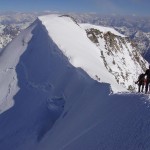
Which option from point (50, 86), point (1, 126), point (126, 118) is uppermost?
point (126, 118)

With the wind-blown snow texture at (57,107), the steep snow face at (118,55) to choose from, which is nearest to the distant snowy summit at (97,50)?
the steep snow face at (118,55)

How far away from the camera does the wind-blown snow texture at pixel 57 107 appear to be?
15062mm

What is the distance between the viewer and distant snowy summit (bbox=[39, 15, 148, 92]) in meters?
31.1

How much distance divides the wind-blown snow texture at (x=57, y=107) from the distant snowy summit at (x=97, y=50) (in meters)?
1.40

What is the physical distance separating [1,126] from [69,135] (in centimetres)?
768

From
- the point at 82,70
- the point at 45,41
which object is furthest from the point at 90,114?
the point at 45,41

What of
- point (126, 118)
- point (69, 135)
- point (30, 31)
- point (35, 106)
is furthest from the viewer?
point (30, 31)

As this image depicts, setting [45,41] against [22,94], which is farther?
[45,41]

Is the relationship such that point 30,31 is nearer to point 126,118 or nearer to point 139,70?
point 126,118

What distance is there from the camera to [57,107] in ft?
82.1

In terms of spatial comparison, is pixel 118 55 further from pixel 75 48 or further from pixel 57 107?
pixel 57 107

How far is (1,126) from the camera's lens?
82.3ft

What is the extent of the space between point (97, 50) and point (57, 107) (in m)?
20.1

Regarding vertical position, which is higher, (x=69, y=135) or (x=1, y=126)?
(x=69, y=135)
